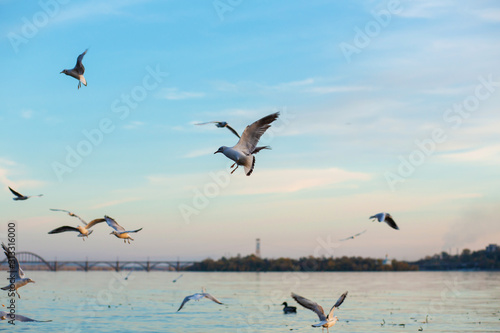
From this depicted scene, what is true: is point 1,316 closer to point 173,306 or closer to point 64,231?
point 64,231

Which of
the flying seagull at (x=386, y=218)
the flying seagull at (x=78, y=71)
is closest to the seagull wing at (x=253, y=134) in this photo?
the flying seagull at (x=386, y=218)

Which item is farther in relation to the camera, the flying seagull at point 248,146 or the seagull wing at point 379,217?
the seagull wing at point 379,217

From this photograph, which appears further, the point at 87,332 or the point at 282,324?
the point at 282,324

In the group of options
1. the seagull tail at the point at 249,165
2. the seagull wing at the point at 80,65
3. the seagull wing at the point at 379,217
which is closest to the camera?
the seagull tail at the point at 249,165

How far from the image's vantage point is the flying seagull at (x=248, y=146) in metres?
17.4

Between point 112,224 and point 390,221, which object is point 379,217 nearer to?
point 390,221

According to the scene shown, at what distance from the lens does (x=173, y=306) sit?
51.2 meters

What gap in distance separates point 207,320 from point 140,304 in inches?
573

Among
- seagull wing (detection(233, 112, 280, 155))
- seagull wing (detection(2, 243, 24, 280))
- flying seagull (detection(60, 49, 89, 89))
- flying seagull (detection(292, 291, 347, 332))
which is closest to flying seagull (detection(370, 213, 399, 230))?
flying seagull (detection(292, 291, 347, 332))

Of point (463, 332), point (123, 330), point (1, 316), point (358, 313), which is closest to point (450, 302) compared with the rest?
point (358, 313)

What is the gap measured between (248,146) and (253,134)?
0.40 metres

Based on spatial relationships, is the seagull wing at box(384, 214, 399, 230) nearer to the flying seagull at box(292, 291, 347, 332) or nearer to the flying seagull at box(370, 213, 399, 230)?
the flying seagull at box(370, 213, 399, 230)

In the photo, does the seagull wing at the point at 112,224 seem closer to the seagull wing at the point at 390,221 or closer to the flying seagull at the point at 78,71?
the flying seagull at the point at 78,71

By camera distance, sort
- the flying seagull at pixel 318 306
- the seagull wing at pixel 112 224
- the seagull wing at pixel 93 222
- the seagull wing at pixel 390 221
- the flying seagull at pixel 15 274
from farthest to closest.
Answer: the flying seagull at pixel 318 306, the seagull wing at pixel 390 221, the flying seagull at pixel 15 274, the seagull wing at pixel 93 222, the seagull wing at pixel 112 224
